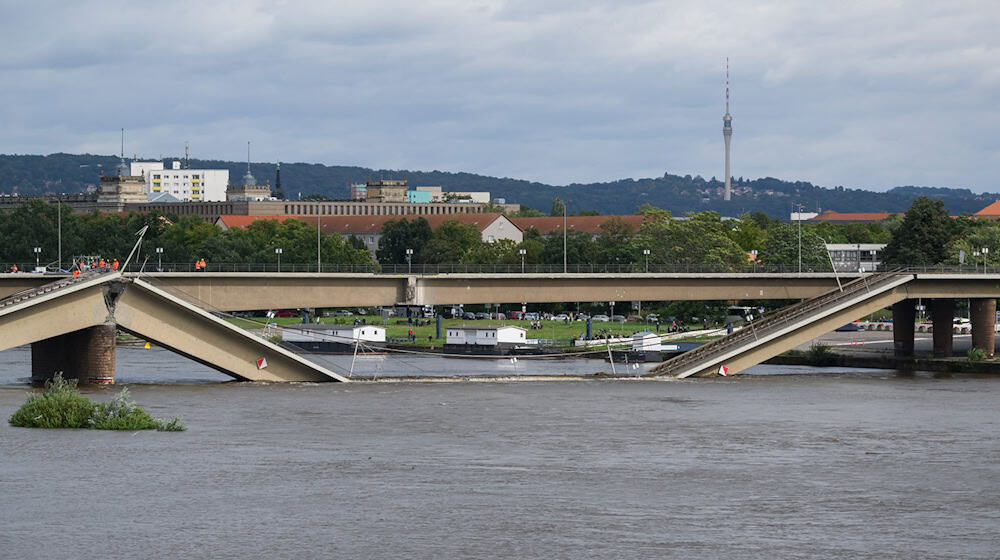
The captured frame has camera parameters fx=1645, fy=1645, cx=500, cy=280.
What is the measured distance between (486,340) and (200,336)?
48398mm

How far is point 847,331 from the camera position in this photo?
15388 cm

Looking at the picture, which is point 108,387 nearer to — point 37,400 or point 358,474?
point 37,400

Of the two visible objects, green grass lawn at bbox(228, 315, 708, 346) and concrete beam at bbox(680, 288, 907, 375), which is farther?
green grass lawn at bbox(228, 315, 708, 346)

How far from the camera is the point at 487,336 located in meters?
128

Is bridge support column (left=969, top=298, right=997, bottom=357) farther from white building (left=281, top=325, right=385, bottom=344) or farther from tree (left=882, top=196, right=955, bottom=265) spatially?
white building (left=281, top=325, right=385, bottom=344)

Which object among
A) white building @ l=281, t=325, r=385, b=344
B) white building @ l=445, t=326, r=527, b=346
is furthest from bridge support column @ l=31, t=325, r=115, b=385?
white building @ l=445, t=326, r=527, b=346

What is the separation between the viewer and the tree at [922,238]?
148250mm

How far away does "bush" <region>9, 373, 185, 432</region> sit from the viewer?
6494cm

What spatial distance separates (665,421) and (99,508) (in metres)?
28.7

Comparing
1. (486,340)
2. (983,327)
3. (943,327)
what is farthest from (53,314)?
(983,327)

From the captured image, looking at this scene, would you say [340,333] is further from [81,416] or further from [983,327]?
[81,416]

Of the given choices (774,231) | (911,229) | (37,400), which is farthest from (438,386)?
(774,231)

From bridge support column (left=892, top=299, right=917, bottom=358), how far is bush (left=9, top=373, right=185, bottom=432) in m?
59.7

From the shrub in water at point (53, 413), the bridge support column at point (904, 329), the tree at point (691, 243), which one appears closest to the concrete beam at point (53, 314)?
the shrub in water at point (53, 413)
